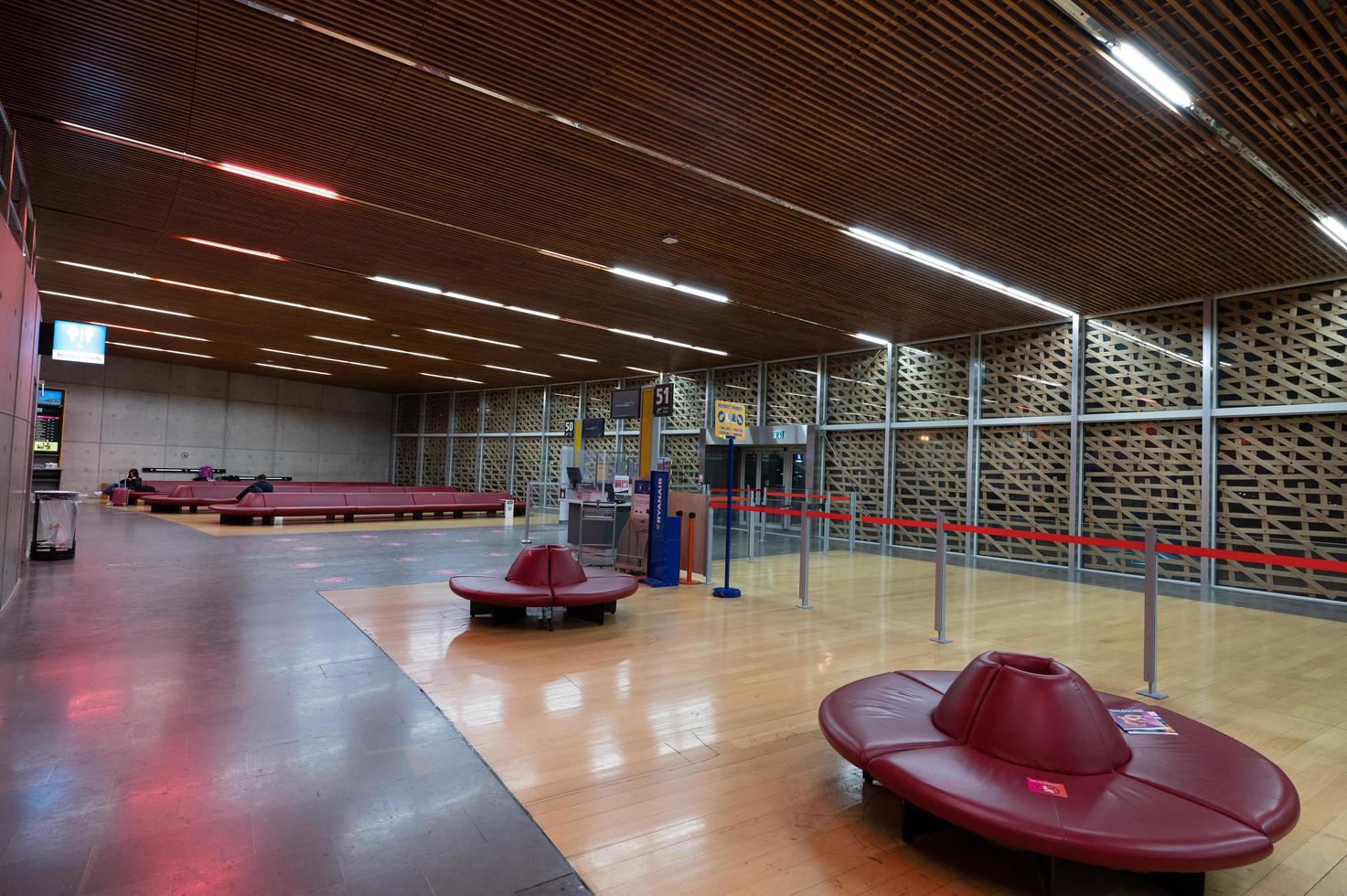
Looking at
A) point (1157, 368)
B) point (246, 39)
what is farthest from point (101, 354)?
point (1157, 368)

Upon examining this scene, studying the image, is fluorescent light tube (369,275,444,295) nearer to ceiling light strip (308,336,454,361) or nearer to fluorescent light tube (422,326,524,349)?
fluorescent light tube (422,326,524,349)

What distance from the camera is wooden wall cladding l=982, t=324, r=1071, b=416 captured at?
1173 centimetres

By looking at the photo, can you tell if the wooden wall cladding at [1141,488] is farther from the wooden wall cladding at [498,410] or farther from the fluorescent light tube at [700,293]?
the wooden wall cladding at [498,410]

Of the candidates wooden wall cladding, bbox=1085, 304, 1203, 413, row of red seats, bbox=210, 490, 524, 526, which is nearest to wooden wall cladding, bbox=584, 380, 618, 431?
row of red seats, bbox=210, 490, 524, 526

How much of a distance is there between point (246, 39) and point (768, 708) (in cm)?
588

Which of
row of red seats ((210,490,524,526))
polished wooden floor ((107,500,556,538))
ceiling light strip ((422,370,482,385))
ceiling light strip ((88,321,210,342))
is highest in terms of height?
ceiling light strip ((88,321,210,342))

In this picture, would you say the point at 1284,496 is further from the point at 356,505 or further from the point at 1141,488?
the point at 356,505

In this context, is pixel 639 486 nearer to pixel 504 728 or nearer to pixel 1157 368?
pixel 504 728

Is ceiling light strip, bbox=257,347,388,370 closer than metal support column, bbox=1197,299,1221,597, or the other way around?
metal support column, bbox=1197,299,1221,597

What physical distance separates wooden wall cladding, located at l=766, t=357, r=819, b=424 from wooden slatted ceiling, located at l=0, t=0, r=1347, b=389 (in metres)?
4.93

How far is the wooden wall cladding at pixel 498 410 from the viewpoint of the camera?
24.8 m

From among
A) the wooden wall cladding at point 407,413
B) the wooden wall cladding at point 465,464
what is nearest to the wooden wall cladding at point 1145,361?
the wooden wall cladding at point 465,464

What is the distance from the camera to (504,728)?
372cm

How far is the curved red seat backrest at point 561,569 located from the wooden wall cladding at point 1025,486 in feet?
29.6
